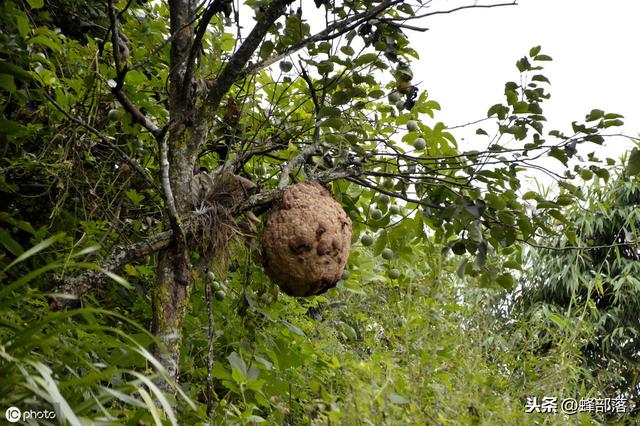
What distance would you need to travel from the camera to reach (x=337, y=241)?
1.87 meters

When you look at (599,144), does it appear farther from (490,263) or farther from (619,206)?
(619,206)

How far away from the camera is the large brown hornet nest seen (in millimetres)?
1813

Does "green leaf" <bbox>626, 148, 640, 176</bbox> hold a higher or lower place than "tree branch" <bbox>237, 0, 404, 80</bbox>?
higher

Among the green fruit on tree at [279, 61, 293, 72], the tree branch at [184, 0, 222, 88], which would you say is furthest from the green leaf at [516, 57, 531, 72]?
the tree branch at [184, 0, 222, 88]

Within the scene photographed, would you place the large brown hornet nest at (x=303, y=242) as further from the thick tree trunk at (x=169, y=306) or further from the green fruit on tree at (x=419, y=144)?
the green fruit on tree at (x=419, y=144)

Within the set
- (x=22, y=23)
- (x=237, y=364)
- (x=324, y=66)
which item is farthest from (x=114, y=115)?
(x=237, y=364)

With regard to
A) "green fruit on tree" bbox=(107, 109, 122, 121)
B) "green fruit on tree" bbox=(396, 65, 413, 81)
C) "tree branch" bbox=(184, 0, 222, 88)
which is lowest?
"green fruit on tree" bbox=(107, 109, 122, 121)

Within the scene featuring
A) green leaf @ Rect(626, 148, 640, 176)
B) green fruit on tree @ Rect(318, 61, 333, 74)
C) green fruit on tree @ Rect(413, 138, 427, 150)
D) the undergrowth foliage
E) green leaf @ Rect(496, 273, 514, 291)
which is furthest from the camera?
green leaf @ Rect(496, 273, 514, 291)

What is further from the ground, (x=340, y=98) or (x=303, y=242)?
(x=340, y=98)

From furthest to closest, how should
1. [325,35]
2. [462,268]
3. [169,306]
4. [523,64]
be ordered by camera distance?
1. [462,268]
2. [523,64]
3. [325,35]
4. [169,306]

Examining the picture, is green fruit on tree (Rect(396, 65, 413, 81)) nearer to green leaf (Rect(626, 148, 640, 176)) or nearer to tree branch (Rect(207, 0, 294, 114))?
tree branch (Rect(207, 0, 294, 114))

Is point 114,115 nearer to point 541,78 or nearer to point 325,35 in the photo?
point 325,35

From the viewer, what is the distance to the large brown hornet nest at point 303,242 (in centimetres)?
181

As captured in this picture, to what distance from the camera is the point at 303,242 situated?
1805 millimetres
